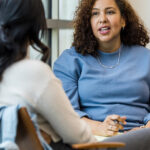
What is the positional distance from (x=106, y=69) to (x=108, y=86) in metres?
0.11

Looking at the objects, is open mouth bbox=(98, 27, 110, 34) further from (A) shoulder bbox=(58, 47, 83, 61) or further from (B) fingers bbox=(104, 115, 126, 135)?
(B) fingers bbox=(104, 115, 126, 135)

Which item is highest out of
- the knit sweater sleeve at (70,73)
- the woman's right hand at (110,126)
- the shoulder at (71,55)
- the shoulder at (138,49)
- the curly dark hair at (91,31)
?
the curly dark hair at (91,31)

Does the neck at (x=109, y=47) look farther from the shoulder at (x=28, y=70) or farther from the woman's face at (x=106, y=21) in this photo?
the shoulder at (x=28, y=70)

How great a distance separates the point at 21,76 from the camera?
1046 mm

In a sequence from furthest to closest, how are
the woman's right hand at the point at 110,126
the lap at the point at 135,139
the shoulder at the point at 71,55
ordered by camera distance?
the shoulder at the point at 71,55, the woman's right hand at the point at 110,126, the lap at the point at 135,139

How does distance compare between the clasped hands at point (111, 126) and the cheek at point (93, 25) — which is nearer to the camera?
the clasped hands at point (111, 126)

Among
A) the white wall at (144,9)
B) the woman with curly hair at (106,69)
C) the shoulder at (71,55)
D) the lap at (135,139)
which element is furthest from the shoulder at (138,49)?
→ the white wall at (144,9)

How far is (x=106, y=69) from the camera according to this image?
1.96m

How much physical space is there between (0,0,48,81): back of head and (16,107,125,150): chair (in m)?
0.16

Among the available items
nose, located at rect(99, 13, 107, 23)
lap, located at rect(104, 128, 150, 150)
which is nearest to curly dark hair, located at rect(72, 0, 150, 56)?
nose, located at rect(99, 13, 107, 23)

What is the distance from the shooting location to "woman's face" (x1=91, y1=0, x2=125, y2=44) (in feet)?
6.43

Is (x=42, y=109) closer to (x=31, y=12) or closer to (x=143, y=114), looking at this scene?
(x=31, y=12)

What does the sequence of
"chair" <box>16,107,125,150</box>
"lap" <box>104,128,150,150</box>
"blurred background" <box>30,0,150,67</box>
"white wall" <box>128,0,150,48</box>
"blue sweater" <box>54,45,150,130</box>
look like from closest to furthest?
"chair" <box>16,107,125,150</box>
"lap" <box>104,128,150,150</box>
"blue sweater" <box>54,45,150,130</box>
"blurred background" <box>30,0,150,67</box>
"white wall" <box>128,0,150,48</box>

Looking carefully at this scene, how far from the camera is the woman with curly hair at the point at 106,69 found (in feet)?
6.19
